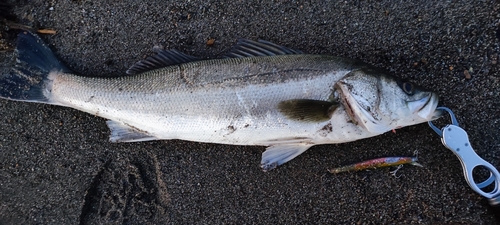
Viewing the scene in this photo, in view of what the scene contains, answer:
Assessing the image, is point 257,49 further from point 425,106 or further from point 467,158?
point 467,158

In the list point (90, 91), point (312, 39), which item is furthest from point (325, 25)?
point (90, 91)

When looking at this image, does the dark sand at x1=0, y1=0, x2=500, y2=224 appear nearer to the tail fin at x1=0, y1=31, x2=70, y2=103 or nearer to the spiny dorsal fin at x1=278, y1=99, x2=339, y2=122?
the tail fin at x1=0, y1=31, x2=70, y2=103

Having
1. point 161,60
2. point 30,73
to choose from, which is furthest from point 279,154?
point 30,73

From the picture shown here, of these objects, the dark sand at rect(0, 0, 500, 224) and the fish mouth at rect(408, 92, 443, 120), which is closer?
the fish mouth at rect(408, 92, 443, 120)

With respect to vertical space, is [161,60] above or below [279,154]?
above

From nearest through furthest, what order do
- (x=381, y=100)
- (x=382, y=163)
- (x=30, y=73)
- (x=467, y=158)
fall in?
1. (x=381, y=100)
2. (x=467, y=158)
3. (x=382, y=163)
4. (x=30, y=73)

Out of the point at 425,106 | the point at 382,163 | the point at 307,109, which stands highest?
the point at 307,109

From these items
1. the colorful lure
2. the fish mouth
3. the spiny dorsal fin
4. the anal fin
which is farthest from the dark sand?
the spiny dorsal fin
